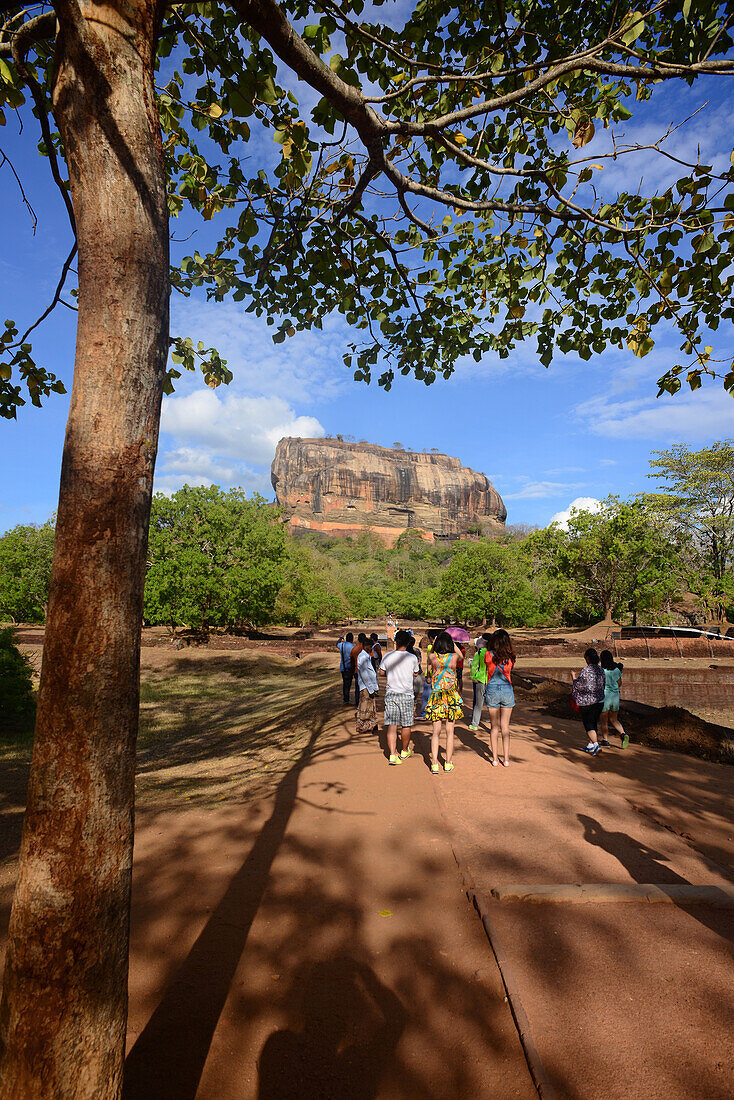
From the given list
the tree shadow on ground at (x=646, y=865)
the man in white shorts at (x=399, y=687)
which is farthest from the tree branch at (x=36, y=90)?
the tree shadow on ground at (x=646, y=865)

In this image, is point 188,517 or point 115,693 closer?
point 115,693

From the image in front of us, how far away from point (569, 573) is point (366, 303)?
84.2ft

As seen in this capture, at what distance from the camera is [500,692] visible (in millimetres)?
5902

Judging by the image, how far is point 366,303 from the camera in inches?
206

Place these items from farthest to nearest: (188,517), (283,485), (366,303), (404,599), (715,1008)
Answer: (283,485) → (404,599) → (188,517) → (366,303) → (715,1008)

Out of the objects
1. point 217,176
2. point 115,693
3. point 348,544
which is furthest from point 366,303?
point 348,544

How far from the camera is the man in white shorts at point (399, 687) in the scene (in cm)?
570

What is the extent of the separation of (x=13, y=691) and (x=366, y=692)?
291 inches

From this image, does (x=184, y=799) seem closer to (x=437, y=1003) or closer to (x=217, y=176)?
(x=437, y=1003)

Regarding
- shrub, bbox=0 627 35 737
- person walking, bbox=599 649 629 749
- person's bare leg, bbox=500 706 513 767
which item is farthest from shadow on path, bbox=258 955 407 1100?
shrub, bbox=0 627 35 737

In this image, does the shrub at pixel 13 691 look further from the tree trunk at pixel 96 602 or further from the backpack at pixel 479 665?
the tree trunk at pixel 96 602

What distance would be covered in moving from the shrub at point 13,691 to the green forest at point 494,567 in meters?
10.8

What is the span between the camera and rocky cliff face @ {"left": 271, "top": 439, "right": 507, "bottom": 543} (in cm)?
10112

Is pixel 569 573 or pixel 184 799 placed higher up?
pixel 569 573
